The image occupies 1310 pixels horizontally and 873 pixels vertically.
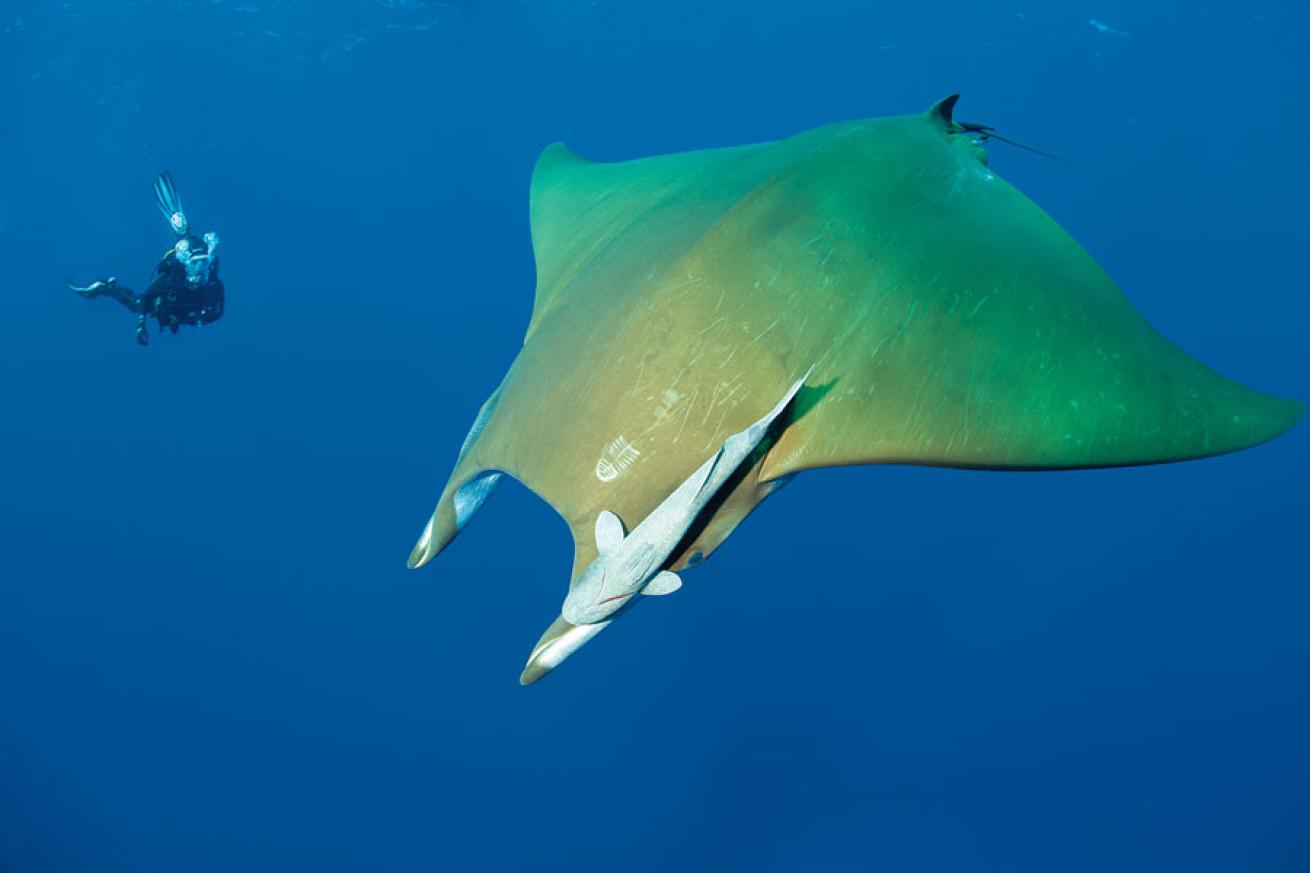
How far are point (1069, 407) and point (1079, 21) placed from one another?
18.8m

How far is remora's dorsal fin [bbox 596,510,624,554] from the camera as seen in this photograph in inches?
103

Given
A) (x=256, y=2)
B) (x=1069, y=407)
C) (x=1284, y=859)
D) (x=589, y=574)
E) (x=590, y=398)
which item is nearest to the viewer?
(x=589, y=574)

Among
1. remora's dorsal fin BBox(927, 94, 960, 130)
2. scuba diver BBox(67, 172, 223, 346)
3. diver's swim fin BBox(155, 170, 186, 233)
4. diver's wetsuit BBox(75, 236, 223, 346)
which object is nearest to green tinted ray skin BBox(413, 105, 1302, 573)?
remora's dorsal fin BBox(927, 94, 960, 130)

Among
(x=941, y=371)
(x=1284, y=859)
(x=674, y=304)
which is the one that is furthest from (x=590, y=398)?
(x=1284, y=859)

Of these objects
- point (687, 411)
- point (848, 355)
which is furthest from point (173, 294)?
point (848, 355)

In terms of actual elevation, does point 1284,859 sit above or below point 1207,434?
below

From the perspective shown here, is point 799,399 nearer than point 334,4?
Yes

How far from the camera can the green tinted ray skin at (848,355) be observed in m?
2.80

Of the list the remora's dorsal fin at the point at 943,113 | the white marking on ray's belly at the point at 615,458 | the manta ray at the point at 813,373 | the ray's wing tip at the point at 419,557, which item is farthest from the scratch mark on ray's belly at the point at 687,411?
the remora's dorsal fin at the point at 943,113

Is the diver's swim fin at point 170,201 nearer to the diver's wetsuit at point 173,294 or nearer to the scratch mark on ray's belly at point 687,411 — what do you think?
the diver's wetsuit at point 173,294

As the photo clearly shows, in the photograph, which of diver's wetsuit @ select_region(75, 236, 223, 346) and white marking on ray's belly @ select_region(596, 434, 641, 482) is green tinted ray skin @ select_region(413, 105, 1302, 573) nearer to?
white marking on ray's belly @ select_region(596, 434, 641, 482)

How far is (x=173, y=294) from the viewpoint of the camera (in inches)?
402

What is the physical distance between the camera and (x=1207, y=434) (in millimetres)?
2818

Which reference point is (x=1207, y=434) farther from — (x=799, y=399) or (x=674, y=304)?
(x=674, y=304)
